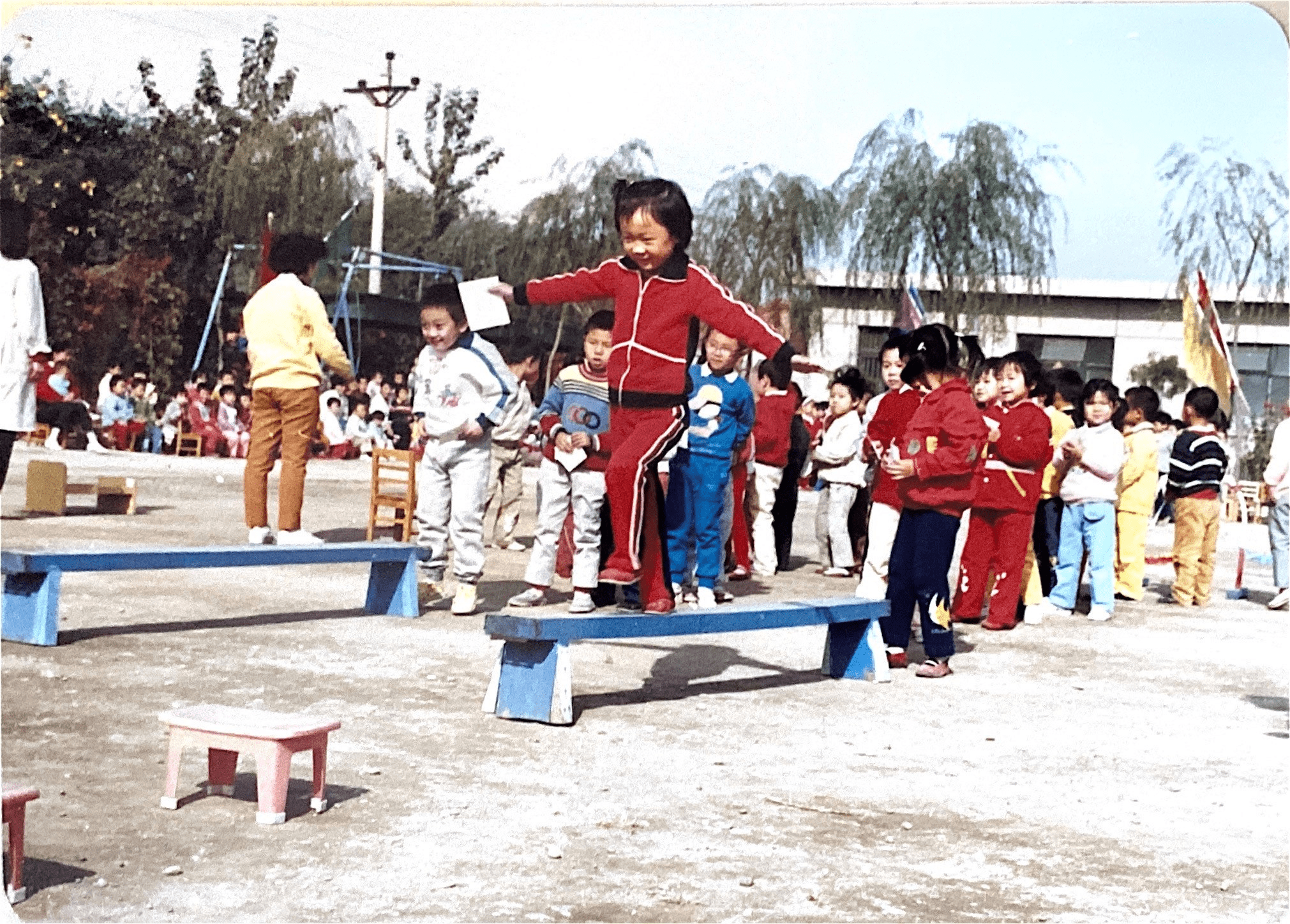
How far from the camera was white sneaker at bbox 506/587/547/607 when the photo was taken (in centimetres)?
927

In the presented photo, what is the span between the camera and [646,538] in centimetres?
728

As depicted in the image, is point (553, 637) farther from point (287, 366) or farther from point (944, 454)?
point (287, 366)

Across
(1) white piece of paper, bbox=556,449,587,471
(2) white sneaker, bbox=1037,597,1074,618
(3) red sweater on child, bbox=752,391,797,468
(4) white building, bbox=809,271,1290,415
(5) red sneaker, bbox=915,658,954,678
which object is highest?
(4) white building, bbox=809,271,1290,415

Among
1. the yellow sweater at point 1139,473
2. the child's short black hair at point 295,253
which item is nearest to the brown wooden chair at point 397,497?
the child's short black hair at point 295,253

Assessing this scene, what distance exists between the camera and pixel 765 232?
29.3 metres

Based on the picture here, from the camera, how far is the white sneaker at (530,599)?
9.27 metres

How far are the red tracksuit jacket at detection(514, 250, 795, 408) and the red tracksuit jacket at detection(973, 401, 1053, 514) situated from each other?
3.73 metres

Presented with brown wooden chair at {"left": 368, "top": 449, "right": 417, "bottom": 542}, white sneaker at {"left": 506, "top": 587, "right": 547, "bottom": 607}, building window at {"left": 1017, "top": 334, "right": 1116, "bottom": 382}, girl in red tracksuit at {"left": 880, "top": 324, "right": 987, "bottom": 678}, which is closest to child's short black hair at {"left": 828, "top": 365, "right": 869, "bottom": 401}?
brown wooden chair at {"left": 368, "top": 449, "right": 417, "bottom": 542}

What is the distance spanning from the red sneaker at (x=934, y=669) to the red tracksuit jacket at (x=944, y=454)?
0.74m

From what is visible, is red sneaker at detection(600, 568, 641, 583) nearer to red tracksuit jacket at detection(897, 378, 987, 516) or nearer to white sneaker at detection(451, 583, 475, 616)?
red tracksuit jacket at detection(897, 378, 987, 516)

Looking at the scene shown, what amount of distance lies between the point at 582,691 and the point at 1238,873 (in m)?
3.07

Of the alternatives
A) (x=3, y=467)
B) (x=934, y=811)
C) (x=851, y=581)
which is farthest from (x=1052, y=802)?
(x=851, y=581)

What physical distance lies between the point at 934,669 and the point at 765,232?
21585 millimetres

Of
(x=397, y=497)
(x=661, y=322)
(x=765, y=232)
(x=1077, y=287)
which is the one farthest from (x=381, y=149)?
(x=661, y=322)
